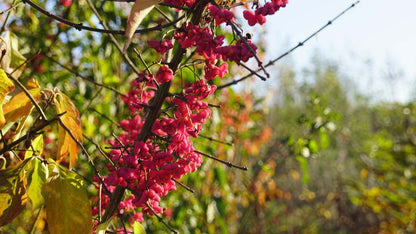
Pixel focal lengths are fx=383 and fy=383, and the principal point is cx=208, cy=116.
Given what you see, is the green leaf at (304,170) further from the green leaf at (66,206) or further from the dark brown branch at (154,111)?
the green leaf at (66,206)

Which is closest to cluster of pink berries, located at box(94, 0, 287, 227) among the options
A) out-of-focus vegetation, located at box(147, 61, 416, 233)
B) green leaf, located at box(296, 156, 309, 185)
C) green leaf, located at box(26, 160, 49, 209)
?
green leaf, located at box(26, 160, 49, 209)

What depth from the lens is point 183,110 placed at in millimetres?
941

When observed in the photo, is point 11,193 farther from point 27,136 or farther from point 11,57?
point 11,57

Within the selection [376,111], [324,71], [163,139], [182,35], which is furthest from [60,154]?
[324,71]

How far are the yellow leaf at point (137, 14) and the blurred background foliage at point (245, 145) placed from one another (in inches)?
15.9

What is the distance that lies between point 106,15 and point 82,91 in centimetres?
49

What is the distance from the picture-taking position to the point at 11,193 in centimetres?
81

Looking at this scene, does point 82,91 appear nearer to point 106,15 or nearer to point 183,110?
point 106,15

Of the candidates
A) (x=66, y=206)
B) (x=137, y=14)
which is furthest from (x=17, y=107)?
(x=137, y=14)

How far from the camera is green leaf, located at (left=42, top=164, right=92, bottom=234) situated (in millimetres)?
783

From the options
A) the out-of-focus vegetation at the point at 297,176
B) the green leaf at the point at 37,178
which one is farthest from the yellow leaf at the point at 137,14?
the out-of-focus vegetation at the point at 297,176

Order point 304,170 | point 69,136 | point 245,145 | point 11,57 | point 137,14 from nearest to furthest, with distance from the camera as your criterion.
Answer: point 137,14 < point 69,136 < point 11,57 < point 304,170 < point 245,145

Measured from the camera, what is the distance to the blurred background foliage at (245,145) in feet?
7.49

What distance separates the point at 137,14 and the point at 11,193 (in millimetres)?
483
